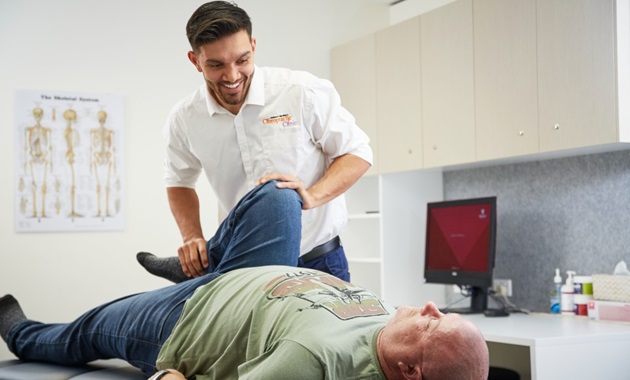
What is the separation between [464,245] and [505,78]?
0.72 metres

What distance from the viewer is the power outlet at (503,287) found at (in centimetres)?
346

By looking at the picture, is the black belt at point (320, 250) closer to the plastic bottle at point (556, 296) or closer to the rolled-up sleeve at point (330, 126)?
the rolled-up sleeve at point (330, 126)

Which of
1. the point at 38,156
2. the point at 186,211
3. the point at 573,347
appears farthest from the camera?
the point at 38,156

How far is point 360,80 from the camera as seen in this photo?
400 centimetres

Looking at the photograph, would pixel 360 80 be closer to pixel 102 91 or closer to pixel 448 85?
pixel 448 85

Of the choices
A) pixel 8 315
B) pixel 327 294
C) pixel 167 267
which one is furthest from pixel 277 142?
pixel 8 315

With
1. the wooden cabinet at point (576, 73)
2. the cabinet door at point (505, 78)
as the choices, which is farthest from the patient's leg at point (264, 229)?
the cabinet door at point (505, 78)

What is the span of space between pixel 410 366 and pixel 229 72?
3.04 feet

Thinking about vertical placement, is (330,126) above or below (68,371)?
above

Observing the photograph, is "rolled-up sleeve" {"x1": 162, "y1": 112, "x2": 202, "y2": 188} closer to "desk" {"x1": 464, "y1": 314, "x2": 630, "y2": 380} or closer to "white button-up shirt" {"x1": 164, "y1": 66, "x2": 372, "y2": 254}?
"white button-up shirt" {"x1": 164, "y1": 66, "x2": 372, "y2": 254}

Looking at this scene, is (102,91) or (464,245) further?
(102,91)

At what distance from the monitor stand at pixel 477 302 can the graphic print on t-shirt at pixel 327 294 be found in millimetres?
1842

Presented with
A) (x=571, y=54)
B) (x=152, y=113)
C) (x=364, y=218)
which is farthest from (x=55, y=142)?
(x=571, y=54)

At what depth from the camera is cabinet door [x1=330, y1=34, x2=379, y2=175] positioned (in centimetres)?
389
